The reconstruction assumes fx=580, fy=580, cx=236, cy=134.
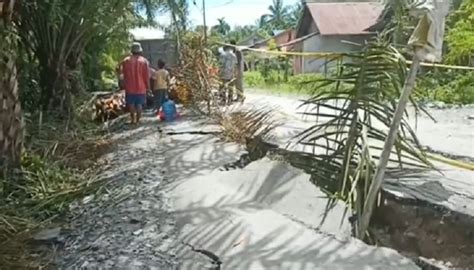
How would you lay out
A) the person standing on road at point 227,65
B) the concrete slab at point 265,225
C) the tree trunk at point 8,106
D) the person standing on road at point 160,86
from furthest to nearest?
the person standing on road at point 227,65 → the person standing on road at point 160,86 → the tree trunk at point 8,106 → the concrete slab at point 265,225

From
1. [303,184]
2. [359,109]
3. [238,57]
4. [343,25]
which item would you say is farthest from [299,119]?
[343,25]

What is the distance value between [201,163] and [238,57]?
19.5 ft

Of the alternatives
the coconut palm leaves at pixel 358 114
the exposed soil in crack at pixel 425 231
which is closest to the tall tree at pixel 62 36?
the coconut palm leaves at pixel 358 114

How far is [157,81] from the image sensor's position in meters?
12.2

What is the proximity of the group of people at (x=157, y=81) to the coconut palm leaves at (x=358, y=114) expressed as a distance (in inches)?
223

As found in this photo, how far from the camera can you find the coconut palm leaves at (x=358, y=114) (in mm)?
4703

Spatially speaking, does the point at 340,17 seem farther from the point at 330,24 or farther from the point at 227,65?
the point at 227,65

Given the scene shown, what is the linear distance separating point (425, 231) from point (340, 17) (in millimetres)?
27305

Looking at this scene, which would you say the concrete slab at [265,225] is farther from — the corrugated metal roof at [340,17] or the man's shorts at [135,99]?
the corrugated metal roof at [340,17]

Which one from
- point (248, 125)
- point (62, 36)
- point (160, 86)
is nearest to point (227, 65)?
point (160, 86)

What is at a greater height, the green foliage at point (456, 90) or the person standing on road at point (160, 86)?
the person standing on road at point (160, 86)

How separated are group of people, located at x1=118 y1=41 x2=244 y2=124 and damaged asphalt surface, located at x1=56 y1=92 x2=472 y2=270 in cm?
341

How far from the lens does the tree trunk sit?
5.94 m

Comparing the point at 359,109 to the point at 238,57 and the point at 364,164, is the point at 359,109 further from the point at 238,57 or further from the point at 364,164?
the point at 238,57
